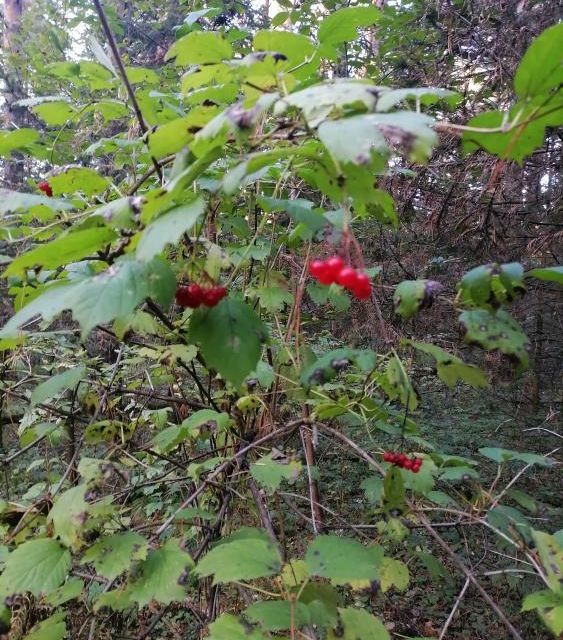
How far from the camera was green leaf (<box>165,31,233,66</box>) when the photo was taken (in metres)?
1.18

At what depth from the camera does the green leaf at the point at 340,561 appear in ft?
3.58

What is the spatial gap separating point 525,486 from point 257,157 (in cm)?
666

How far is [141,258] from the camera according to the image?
2.57 ft

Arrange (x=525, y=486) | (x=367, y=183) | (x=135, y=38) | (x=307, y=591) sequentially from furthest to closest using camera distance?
(x=135, y=38), (x=525, y=486), (x=307, y=591), (x=367, y=183)

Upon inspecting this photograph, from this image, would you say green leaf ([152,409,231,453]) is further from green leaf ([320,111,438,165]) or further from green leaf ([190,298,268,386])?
green leaf ([320,111,438,165])

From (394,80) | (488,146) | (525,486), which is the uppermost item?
(488,146)

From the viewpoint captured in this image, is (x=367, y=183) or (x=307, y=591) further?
(x=307, y=591)

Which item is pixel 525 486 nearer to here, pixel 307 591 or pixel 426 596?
pixel 426 596

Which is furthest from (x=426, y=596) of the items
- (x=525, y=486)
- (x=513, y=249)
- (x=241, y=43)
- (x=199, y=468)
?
(x=241, y=43)

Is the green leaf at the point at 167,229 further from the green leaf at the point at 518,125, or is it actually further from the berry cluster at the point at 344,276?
the green leaf at the point at 518,125

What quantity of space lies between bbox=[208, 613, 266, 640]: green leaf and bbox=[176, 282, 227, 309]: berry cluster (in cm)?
72

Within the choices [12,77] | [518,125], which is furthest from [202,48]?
[12,77]

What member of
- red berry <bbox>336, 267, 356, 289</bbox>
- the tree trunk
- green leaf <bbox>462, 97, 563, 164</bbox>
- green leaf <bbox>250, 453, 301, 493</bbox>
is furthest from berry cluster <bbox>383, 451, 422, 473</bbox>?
the tree trunk

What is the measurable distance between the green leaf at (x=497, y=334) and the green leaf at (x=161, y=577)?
88cm
